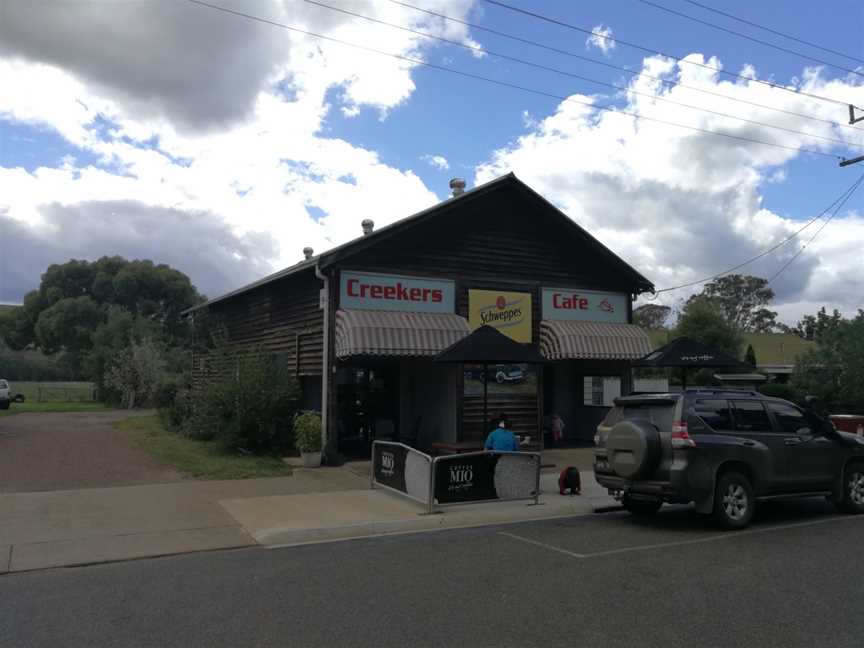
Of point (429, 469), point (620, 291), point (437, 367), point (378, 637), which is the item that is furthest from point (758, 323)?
point (378, 637)

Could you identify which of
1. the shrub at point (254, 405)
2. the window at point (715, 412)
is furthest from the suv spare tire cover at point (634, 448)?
the shrub at point (254, 405)

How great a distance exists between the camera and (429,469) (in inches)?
409

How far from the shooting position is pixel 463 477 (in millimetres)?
10688

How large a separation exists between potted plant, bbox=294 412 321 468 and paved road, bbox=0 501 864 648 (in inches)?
220

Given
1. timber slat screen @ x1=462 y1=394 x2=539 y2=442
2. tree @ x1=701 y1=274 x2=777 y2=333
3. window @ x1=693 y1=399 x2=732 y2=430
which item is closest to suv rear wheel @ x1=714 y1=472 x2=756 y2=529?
window @ x1=693 y1=399 x2=732 y2=430

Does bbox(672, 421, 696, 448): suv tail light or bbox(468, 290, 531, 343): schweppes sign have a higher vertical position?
bbox(468, 290, 531, 343): schweppes sign

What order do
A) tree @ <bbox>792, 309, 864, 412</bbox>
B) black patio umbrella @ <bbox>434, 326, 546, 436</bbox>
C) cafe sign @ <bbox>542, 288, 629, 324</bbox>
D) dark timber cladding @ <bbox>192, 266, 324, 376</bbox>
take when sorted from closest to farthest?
black patio umbrella @ <bbox>434, 326, 546, 436</bbox> < dark timber cladding @ <bbox>192, 266, 324, 376</bbox> < cafe sign @ <bbox>542, 288, 629, 324</bbox> < tree @ <bbox>792, 309, 864, 412</bbox>

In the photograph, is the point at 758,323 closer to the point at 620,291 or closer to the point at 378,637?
the point at 620,291

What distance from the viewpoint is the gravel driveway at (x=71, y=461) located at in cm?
1262

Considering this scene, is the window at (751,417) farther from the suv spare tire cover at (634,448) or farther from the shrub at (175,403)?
the shrub at (175,403)

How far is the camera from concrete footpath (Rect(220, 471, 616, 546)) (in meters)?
9.36

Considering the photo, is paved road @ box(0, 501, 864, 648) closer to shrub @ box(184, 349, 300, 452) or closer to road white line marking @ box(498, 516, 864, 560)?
road white line marking @ box(498, 516, 864, 560)

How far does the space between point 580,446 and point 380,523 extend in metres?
10.1

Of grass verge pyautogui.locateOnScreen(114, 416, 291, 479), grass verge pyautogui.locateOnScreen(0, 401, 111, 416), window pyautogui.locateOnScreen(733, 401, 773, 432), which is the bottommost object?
grass verge pyautogui.locateOnScreen(114, 416, 291, 479)
